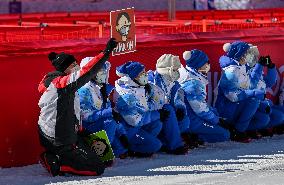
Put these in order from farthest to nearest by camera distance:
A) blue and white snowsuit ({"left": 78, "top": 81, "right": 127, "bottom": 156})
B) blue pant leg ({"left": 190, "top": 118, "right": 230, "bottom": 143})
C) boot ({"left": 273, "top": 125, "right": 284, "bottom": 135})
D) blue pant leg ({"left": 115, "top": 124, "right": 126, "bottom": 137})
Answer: boot ({"left": 273, "top": 125, "right": 284, "bottom": 135}), blue pant leg ({"left": 190, "top": 118, "right": 230, "bottom": 143}), blue pant leg ({"left": 115, "top": 124, "right": 126, "bottom": 137}), blue and white snowsuit ({"left": 78, "top": 81, "right": 127, "bottom": 156})

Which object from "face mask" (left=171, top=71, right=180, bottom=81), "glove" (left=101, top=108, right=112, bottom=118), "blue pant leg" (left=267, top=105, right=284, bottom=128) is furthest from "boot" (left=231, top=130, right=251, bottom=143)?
"glove" (left=101, top=108, right=112, bottom=118)

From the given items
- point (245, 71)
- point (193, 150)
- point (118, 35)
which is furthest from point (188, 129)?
point (118, 35)

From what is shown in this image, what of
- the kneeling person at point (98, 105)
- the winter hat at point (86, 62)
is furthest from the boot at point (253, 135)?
the winter hat at point (86, 62)

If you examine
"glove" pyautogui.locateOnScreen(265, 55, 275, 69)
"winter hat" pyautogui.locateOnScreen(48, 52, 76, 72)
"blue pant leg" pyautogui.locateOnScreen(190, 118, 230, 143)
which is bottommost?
"blue pant leg" pyautogui.locateOnScreen(190, 118, 230, 143)

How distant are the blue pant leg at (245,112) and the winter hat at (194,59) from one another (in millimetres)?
887

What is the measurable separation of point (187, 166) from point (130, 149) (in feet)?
2.95

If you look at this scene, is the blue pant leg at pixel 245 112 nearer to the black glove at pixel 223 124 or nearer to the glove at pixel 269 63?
the black glove at pixel 223 124

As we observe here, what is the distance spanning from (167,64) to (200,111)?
0.75 metres

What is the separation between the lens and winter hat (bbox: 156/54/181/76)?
10992 millimetres

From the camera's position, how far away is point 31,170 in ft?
32.7

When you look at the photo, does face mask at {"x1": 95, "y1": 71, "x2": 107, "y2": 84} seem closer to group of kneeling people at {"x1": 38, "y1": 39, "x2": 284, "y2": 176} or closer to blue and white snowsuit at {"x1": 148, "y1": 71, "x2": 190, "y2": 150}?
group of kneeling people at {"x1": 38, "y1": 39, "x2": 284, "y2": 176}

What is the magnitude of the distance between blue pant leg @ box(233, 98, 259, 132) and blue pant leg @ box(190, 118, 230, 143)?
0.32 meters

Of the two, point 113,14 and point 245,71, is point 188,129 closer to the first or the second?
point 245,71

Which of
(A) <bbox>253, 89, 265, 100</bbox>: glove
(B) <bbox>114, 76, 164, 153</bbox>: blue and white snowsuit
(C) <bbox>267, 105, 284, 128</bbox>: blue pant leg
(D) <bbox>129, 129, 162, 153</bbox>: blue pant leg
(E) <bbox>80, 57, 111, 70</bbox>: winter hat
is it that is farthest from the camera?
(C) <bbox>267, 105, 284, 128</bbox>: blue pant leg
